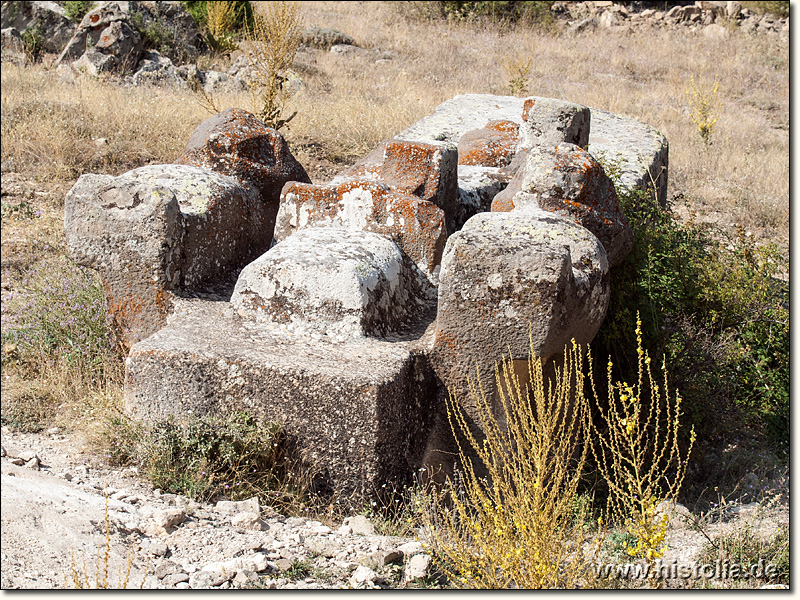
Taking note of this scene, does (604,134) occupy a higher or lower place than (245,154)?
lower

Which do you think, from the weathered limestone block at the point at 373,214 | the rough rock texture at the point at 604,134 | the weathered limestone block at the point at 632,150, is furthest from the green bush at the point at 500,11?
the weathered limestone block at the point at 373,214

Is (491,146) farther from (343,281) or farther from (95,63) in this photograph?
(95,63)

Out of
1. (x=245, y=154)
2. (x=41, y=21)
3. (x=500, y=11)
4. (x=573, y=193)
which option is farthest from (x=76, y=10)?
(x=573, y=193)

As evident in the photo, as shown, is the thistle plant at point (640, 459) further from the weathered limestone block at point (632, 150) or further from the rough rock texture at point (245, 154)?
the rough rock texture at point (245, 154)

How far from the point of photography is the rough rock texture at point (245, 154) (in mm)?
5027

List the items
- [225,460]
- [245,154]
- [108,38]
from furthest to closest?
1. [108,38]
2. [245,154]
3. [225,460]

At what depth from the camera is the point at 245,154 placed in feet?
16.7

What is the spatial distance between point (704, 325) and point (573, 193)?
5.95 ft

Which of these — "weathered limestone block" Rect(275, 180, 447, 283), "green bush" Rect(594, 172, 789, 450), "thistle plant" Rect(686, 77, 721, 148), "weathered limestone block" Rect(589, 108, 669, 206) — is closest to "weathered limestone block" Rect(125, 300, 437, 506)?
"weathered limestone block" Rect(275, 180, 447, 283)

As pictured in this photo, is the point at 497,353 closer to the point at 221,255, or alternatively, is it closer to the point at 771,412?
the point at 221,255

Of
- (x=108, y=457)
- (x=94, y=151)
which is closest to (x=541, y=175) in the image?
(x=108, y=457)

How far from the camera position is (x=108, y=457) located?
4.05 metres

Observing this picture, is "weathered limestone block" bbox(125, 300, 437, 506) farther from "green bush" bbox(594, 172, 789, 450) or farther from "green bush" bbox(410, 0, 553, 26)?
"green bush" bbox(410, 0, 553, 26)

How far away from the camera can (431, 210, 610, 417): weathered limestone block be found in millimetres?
3789
